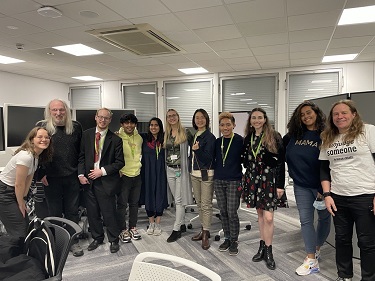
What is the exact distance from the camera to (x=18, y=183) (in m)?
2.16

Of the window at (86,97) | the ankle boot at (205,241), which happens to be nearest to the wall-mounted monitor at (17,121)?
the ankle boot at (205,241)

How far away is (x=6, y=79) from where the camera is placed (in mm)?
6762

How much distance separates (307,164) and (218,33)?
243cm

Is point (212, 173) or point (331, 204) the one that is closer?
point (331, 204)

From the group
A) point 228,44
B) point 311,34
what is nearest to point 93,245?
point 228,44

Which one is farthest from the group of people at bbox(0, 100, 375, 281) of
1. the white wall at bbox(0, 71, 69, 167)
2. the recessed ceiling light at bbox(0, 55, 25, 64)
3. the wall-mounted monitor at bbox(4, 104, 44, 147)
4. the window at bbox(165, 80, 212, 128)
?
the white wall at bbox(0, 71, 69, 167)

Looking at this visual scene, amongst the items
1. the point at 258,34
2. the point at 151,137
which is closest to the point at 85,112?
the point at 151,137

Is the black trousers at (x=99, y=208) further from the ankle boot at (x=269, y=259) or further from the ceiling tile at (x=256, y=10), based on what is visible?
the ceiling tile at (x=256, y=10)

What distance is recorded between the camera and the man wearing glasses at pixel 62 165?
271cm

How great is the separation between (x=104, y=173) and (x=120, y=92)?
5.50 metres

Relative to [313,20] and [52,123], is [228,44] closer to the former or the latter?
[313,20]

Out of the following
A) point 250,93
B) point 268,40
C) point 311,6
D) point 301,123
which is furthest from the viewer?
point 250,93

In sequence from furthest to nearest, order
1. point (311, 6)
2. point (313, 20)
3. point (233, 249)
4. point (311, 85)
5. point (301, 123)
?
1. point (311, 85)
2. point (313, 20)
3. point (311, 6)
4. point (233, 249)
5. point (301, 123)

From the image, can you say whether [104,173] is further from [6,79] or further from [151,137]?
[6,79]
